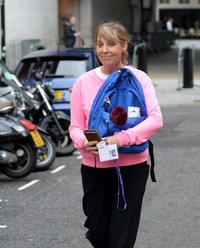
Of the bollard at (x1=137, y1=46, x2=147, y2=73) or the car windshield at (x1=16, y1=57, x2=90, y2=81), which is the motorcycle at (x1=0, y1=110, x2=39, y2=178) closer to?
the car windshield at (x1=16, y1=57, x2=90, y2=81)

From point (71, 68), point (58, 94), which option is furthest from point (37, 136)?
point (71, 68)

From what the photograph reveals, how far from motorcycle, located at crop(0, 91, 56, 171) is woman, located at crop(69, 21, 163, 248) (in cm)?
446

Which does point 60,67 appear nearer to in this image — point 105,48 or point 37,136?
point 37,136

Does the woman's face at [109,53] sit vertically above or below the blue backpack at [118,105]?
above

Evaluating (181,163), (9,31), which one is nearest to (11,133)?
(181,163)

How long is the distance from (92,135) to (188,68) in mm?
16543

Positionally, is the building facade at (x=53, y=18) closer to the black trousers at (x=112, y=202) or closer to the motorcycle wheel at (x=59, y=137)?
the motorcycle wheel at (x=59, y=137)

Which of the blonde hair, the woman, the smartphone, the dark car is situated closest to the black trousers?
the woman

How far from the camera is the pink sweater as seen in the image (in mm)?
4047

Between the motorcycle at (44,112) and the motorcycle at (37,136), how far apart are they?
68 cm

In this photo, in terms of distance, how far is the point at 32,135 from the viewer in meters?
8.69

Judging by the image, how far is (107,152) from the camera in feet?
13.0

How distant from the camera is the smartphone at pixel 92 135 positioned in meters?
3.90

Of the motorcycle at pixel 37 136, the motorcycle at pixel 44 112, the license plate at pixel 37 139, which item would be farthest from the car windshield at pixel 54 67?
the license plate at pixel 37 139
